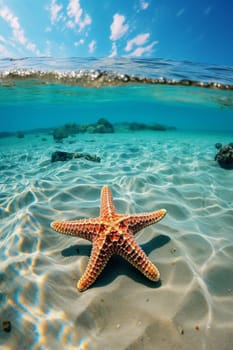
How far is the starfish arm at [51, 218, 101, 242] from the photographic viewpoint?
341 centimetres

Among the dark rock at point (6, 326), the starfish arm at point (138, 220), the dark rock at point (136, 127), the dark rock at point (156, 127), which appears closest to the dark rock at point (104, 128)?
the dark rock at point (136, 127)

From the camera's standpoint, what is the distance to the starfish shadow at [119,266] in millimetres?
3294

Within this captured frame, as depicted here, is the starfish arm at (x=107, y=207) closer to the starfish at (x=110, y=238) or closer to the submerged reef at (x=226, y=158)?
the starfish at (x=110, y=238)

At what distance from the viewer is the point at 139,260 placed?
3.07 meters

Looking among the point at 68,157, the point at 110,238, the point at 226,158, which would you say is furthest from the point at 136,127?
the point at 110,238

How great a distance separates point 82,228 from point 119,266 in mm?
908

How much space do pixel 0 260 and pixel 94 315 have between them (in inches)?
75.1

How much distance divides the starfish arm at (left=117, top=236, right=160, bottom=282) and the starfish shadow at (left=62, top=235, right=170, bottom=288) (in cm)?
31

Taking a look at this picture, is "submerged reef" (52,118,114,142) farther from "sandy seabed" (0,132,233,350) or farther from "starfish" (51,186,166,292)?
"starfish" (51,186,166,292)

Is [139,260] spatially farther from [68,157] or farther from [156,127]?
[156,127]

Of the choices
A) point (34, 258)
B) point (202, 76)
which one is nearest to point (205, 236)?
point (34, 258)

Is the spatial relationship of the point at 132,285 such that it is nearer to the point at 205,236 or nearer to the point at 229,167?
the point at 205,236

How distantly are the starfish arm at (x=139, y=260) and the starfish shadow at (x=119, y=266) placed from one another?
31 cm

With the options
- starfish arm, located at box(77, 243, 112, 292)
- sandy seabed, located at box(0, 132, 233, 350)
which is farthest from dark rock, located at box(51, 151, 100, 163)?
starfish arm, located at box(77, 243, 112, 292)
